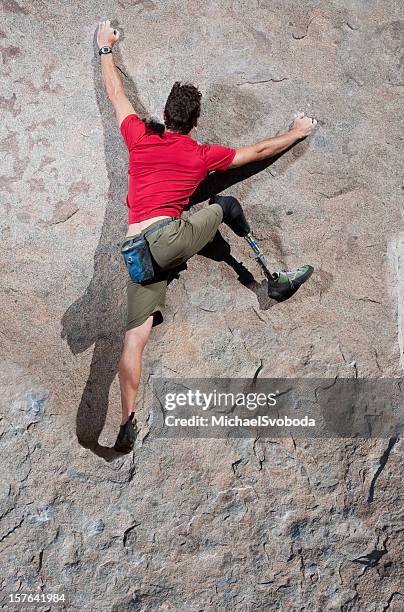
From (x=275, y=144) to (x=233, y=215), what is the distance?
0.44 metres

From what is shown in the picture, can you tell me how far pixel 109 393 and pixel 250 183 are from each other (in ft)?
4.26

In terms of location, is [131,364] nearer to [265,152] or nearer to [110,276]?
[110,276]

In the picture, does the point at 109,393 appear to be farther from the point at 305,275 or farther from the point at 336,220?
the point at 336,220

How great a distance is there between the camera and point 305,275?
12.7ft

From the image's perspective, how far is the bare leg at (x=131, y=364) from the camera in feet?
12.2

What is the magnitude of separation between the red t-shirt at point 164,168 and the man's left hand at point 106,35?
0.54m

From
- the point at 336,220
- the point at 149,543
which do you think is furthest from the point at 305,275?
the point at 149,543

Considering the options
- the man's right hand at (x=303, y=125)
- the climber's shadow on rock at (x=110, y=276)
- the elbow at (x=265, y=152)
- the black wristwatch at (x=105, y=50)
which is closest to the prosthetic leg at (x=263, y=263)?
the climber's shadow on rock at (x=110, y=276)

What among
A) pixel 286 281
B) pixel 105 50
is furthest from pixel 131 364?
pixel 105 50

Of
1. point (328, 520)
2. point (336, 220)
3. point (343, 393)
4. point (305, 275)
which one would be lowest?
point (328, 520)

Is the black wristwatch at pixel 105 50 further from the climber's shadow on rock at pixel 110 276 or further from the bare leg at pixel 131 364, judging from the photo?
the bare leg at pixel 131 364

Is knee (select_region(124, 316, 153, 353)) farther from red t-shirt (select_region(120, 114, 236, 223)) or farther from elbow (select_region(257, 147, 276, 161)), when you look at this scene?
elbow (select_region(257, 147, 276, 161))

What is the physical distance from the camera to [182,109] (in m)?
3.72

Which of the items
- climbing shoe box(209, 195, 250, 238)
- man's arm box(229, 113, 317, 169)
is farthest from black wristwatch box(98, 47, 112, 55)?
climbing shoe box(209, 195, 250, 238)
